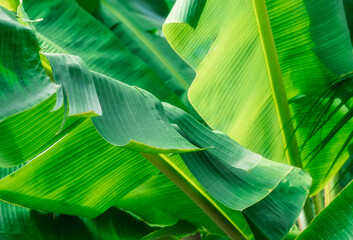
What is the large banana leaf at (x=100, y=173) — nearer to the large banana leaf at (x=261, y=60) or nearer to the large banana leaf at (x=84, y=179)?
the large banana leaf at (x=84, y=179)

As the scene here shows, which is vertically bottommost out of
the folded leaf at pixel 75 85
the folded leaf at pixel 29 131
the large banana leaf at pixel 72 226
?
the large banana leaf at pixel 72 226

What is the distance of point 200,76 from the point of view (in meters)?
0.98

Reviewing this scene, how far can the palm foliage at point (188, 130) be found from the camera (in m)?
0.63

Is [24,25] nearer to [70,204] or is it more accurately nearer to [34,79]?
[34,79]

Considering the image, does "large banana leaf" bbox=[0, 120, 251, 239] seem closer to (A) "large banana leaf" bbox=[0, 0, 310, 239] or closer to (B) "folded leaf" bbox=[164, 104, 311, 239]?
(A) "large banana leaf" bbox=[0, 0, 310, 239]

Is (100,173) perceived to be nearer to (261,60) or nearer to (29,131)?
(29,131)

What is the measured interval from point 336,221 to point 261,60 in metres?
0.42

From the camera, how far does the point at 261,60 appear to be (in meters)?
1.02

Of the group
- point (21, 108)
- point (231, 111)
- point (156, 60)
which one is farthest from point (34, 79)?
point (156, 60)

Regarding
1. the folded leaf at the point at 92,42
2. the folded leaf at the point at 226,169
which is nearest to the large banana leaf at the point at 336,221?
the folded leaf at the point at 226,169

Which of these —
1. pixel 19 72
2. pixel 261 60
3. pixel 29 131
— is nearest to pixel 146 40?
pixel 261 60

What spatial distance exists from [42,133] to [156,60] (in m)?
0.75

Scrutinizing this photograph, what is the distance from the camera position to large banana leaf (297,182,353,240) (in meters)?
0.74

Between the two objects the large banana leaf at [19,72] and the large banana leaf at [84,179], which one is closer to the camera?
the large banana leaf at [19,72]
